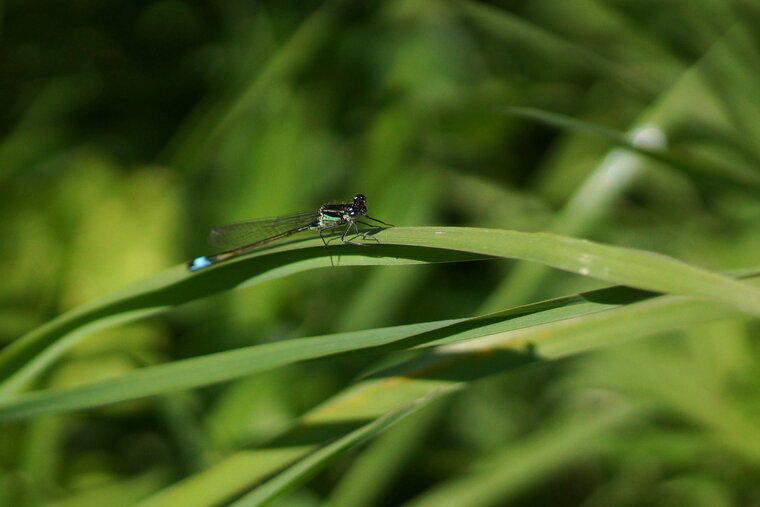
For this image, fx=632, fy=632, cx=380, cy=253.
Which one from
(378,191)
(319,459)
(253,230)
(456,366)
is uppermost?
(378,191)

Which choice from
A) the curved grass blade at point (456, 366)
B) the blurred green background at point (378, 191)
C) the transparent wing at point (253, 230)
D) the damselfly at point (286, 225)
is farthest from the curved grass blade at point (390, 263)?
the transparent wing at point (253, 230)

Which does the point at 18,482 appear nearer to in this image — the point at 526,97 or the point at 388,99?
the point at 388,99

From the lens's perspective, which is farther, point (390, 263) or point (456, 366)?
point (456, 366)

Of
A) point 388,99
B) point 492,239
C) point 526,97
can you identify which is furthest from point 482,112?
point 492,239

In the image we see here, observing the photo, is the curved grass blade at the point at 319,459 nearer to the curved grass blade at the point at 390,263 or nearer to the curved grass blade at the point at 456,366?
the curved grass blade at the point at 456,366

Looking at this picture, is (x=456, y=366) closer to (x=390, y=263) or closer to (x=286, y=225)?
(x=390, y=263)

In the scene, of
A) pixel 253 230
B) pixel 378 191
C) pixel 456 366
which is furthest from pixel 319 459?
pixel 378 191

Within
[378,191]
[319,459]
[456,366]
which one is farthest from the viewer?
[378,191]
